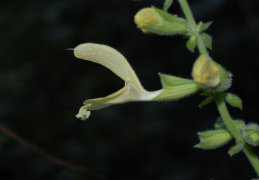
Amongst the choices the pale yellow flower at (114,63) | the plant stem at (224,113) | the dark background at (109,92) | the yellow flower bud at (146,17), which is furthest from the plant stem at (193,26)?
the dark background at (109,92)

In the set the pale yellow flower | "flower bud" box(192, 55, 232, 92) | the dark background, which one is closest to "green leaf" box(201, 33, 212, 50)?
"flower bud" box(192, 55, 232, 92)

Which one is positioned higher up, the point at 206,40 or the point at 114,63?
the point at 114,63

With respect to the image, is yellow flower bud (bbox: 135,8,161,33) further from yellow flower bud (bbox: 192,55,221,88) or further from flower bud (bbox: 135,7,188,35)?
yellow flower bud (bbox: 192,55,221,88)

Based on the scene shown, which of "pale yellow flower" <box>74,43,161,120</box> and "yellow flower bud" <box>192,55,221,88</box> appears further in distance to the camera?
"pale yellow flower" <box>74,43,161,120</box>

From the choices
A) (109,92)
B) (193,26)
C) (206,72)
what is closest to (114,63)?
(193,26)

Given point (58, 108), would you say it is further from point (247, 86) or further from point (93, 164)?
point (247, 86)

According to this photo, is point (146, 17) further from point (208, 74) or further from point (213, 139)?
point (213, 139)
